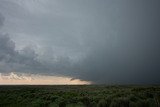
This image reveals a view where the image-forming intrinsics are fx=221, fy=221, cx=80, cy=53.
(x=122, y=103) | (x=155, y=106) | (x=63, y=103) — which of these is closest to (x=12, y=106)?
(x=63, y=103)

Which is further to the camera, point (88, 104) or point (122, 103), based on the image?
point (88, 104)

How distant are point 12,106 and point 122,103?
15.6 m

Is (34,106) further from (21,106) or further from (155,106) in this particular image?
(155,106)

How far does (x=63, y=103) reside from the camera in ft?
95.7

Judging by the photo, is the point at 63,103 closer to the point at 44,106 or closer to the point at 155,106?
the point at 44,106

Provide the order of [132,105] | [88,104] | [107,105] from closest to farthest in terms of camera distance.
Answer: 1. [132,105]
2. [107,105]
3. [88,104]

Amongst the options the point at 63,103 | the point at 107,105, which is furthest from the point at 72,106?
the point at 107,105

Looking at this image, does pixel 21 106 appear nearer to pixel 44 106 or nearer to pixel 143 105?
pixel 44 106

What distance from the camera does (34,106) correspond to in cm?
3016

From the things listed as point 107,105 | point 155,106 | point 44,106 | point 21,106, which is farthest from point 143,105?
point 21,106

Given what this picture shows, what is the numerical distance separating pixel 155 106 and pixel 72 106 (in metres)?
10.8

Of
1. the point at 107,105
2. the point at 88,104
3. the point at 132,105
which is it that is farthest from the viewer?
the point at 88,104

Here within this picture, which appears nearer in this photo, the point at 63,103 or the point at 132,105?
the point at 132,105

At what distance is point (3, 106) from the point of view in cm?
2892
